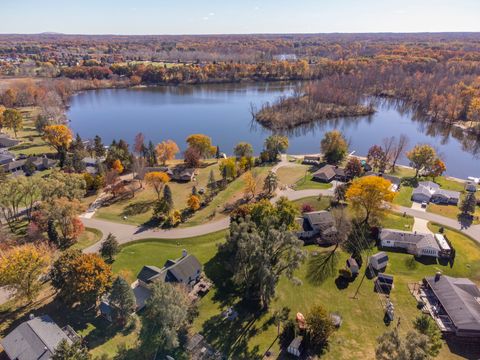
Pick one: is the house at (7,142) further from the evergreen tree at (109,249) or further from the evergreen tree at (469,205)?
the evergreen tree at (469,205)

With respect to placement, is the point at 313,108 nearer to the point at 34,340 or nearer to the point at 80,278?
the point at 80,278

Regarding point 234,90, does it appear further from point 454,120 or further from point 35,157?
point 35,157

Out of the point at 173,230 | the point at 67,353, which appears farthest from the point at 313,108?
the point at 67,353

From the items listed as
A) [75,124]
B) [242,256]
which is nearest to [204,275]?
[242,256]

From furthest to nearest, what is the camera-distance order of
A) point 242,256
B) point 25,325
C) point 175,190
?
point 175,190 < point 242,256 < point 25,325

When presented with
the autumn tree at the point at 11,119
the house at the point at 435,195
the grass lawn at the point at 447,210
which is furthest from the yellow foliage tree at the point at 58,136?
the grass lawn at the point at 447,210

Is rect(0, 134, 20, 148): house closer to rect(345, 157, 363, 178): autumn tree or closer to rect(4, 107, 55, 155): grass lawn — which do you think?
rect(4, 107, 55, 155): grass lawn
